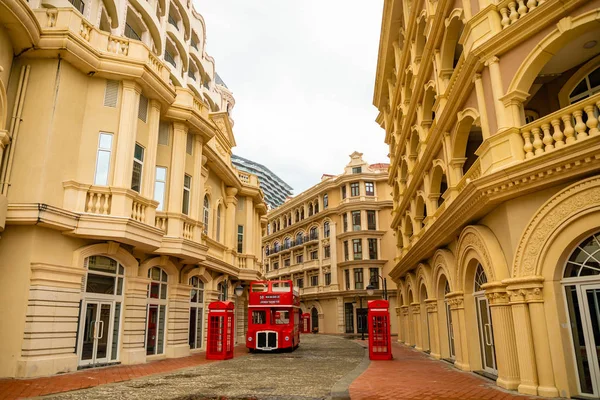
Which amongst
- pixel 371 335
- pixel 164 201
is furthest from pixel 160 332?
pixel 371 335

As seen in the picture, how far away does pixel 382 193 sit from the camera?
47.2 meters

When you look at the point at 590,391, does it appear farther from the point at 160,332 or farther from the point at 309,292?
the point at 309,292

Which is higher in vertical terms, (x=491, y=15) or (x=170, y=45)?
(x=170, y=45)

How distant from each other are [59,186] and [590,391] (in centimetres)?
1427

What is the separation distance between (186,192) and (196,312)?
6.02m

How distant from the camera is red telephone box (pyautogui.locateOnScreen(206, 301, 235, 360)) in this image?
17766 millimetres

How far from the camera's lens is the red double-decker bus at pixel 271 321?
20.8 meters

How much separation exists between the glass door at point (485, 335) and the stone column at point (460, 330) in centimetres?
61

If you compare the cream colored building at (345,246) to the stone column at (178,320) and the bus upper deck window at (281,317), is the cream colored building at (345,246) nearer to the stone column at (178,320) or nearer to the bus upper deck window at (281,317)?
the bus upper deck window at (281,317)

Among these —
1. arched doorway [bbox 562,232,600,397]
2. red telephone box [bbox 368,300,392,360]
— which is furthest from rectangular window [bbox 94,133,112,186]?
arched doorway [bbox 562,232,600,397]

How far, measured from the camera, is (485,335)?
1200 centimetres

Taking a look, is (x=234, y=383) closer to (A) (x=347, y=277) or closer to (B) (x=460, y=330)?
(B) (x=460, y=330)

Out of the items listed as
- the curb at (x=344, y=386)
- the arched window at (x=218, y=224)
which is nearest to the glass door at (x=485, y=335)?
the curb at (x=344, y=386)

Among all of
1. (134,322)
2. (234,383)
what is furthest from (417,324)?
(134,322)
